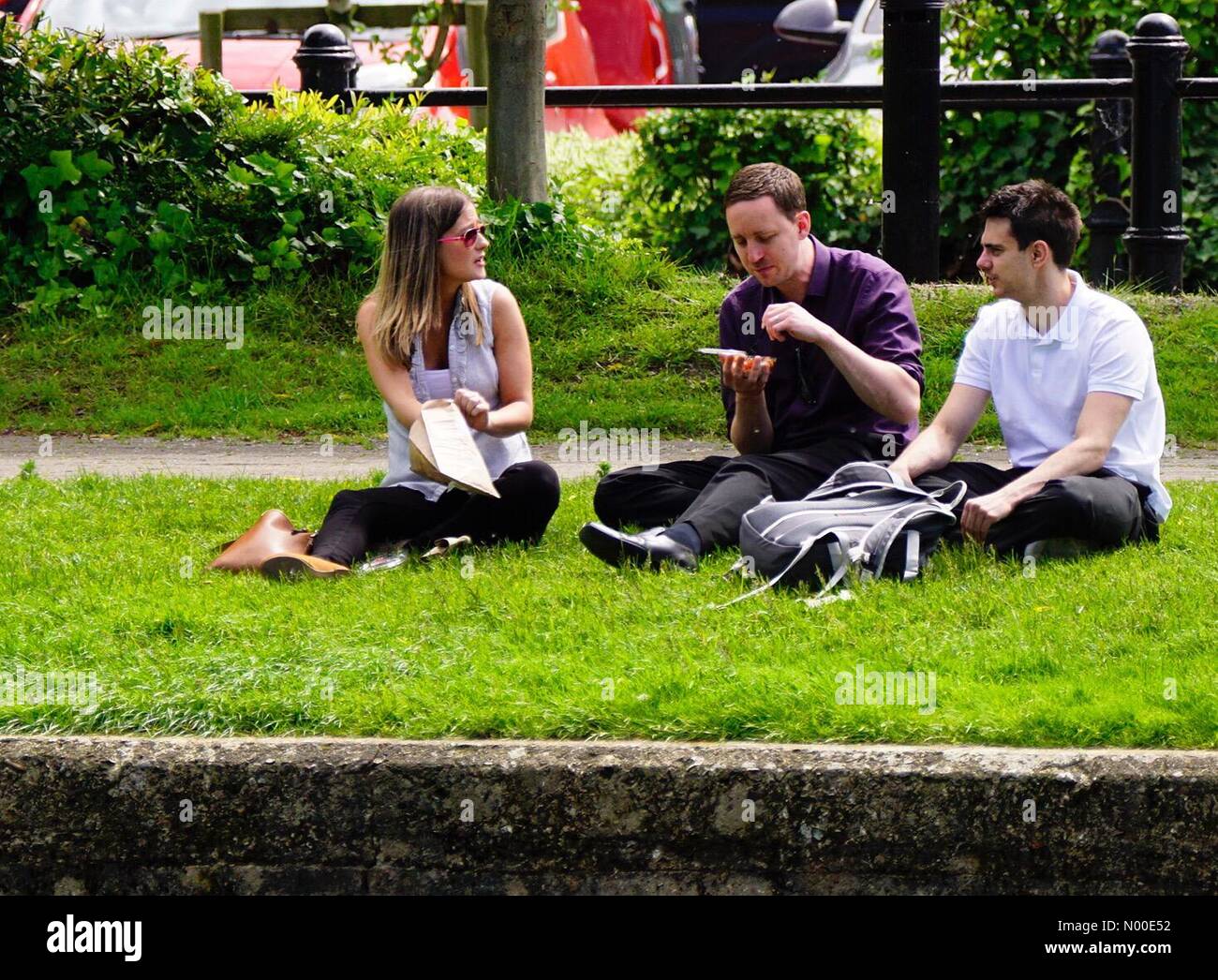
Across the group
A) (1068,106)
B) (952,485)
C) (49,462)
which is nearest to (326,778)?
(952,485)

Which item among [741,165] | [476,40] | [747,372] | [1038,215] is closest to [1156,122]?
[741,165]

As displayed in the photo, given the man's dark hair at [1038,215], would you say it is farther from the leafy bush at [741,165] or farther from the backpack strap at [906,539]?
the leafy bush at [741,165]

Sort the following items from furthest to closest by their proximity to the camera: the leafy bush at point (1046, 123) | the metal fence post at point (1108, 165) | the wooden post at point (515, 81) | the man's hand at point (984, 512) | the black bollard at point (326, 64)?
1. the black bollard at point (326, 64)
2. the leafy bush at point (1046, 123)
3. the metal fence post at point (1108, 165)
4. the wooden post at point (515, 81)
5. the man's hand at point (984, 512)

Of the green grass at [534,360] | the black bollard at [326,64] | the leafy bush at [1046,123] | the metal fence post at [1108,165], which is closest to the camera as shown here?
the green grass at [534,360]

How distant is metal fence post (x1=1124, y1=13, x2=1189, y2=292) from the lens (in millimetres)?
8875

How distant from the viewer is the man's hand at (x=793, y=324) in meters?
5.47

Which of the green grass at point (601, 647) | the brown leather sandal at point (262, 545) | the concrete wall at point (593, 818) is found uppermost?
the brown leather sandal at point (262, 545)

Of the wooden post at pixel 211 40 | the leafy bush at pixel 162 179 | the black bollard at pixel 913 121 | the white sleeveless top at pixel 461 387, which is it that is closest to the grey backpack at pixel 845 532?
the white sleeveless top at pixel 461 387

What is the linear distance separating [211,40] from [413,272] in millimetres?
6609

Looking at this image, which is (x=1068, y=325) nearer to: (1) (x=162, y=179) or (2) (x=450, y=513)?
(2) (x=450, y=513)

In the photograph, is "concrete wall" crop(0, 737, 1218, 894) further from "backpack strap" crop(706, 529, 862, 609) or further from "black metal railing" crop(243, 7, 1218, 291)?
"black metal railing" crop(243, 7, 1218, 291)

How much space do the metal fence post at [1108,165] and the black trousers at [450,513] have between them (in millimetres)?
4467

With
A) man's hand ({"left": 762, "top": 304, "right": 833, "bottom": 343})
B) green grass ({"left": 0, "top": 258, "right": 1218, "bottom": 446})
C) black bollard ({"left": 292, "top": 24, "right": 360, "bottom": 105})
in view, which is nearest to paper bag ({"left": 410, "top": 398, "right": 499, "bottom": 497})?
man's hand ({"left": 762, "top": 304, "right": 833, "bottom": 343})

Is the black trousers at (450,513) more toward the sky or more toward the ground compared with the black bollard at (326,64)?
more toward the ground
